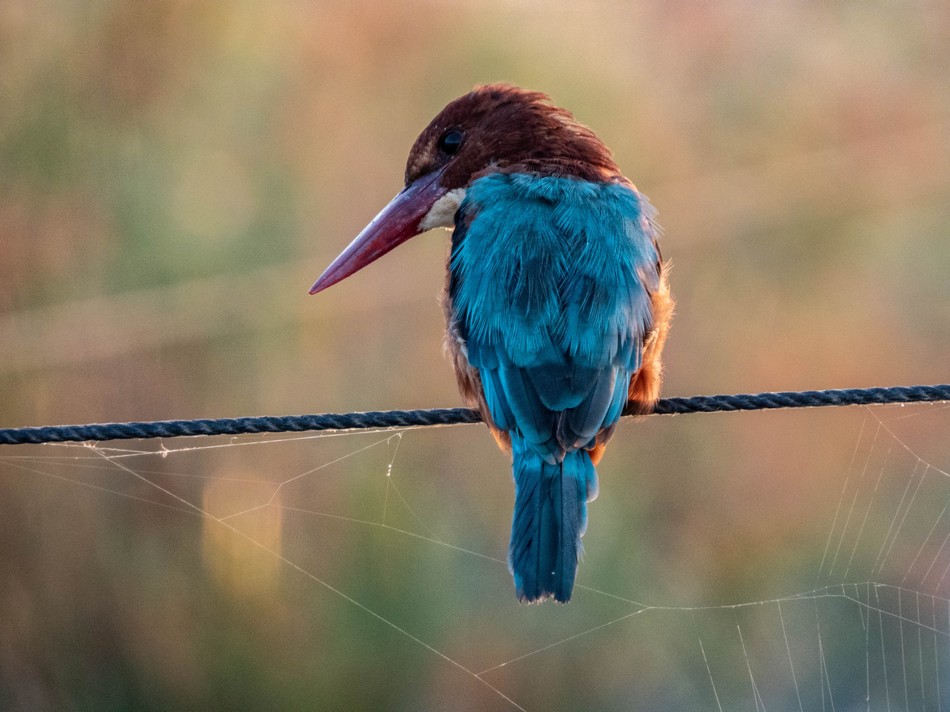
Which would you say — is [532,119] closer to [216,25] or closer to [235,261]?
[235,261]

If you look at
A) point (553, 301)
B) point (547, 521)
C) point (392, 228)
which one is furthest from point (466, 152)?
point (547, 521)

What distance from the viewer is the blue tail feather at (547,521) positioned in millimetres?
1919

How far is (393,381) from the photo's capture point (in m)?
3.82

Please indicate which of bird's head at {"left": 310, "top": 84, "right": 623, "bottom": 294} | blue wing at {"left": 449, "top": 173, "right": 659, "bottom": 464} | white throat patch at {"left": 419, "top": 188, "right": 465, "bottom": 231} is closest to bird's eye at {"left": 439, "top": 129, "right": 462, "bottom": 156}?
bird's head at {"left": 310, "top": 84, "right": 623, "bottom": 294}

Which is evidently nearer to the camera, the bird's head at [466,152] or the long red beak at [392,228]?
the bird's head at [466,152]

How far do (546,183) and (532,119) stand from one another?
40 cm

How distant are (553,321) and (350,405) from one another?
5.98ft

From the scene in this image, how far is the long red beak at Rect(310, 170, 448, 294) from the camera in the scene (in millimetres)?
2750

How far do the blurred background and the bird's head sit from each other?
3.54ft

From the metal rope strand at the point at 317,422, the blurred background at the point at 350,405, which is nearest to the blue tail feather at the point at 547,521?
the metal rope strand at the point at 317,422

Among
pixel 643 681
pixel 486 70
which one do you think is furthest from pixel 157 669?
pixel 486 70

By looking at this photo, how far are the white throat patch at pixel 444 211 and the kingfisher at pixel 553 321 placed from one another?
0.47 ft

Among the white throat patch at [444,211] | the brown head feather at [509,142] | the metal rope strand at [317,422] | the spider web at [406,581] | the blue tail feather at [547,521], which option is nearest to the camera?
the metal rope strand at [317,422]

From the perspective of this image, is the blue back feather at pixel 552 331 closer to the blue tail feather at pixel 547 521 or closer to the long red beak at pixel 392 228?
the blue tail feather at pixel 547 521
